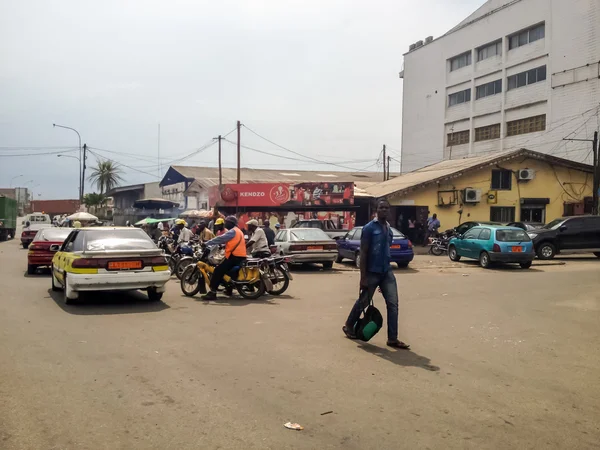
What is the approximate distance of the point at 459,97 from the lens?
60969mm

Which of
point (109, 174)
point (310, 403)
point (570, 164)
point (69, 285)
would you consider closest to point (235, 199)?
point (570, 164)

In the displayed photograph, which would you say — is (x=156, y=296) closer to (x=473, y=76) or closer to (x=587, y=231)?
(x=587, y=231)

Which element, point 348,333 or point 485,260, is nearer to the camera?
point 348,333

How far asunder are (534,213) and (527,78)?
22.6 meters

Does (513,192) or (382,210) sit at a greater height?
(513,192)

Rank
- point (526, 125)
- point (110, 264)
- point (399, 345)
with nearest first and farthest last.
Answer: point (399, 345) → point (110, 264) → point (526, 125)

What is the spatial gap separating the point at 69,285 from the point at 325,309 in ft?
15.4

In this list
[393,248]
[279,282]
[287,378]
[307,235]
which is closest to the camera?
[287,378]

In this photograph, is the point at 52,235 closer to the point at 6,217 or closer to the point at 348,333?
the point at 348,333

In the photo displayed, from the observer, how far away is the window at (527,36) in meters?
51.1

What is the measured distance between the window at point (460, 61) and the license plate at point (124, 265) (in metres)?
56.5

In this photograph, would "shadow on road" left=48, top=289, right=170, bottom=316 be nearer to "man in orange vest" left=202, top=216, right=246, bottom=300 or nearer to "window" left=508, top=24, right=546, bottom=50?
"man in orange vest" left=202, top=216, right=246, bottom=300

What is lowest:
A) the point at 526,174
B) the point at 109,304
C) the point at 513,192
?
the point at 109,304

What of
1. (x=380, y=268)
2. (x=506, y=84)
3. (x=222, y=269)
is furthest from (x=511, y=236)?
(x=506, y=84)
